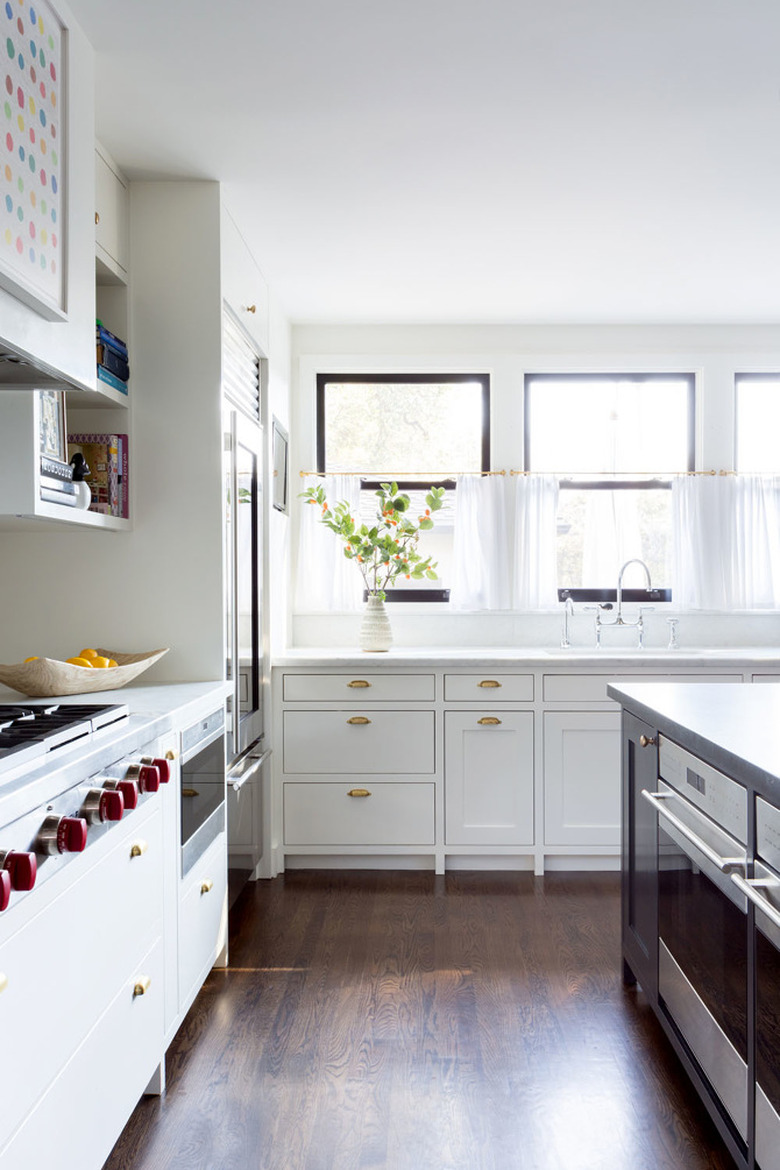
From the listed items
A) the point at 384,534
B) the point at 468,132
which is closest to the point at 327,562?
the point at 384,534

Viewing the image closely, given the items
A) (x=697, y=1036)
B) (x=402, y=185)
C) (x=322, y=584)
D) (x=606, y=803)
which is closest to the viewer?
(x=697, y=1036)

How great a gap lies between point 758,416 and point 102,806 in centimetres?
392

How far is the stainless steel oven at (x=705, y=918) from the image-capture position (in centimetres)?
164

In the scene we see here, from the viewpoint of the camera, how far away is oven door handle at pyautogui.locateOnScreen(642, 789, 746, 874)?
63.5 inches

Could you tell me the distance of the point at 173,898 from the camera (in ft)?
7.13

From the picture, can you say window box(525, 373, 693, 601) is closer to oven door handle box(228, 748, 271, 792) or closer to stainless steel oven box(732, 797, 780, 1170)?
oven door handle box(228, 748, 271, 792)

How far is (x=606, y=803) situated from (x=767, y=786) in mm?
2288

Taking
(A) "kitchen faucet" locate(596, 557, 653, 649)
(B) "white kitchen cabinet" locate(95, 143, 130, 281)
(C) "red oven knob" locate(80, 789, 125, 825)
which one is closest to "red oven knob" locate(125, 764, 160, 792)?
(C) "red oven knob" locate(80, 789, 125, 825)

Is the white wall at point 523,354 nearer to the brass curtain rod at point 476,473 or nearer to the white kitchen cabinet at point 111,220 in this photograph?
the brass curtain rod at point 476,473

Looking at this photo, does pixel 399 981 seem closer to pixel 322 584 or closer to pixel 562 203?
pixel 322 584

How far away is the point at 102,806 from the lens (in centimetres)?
157

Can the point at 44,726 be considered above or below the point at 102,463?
below

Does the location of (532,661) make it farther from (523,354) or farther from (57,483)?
(57,483)

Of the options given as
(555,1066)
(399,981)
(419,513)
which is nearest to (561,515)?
(419,513)
